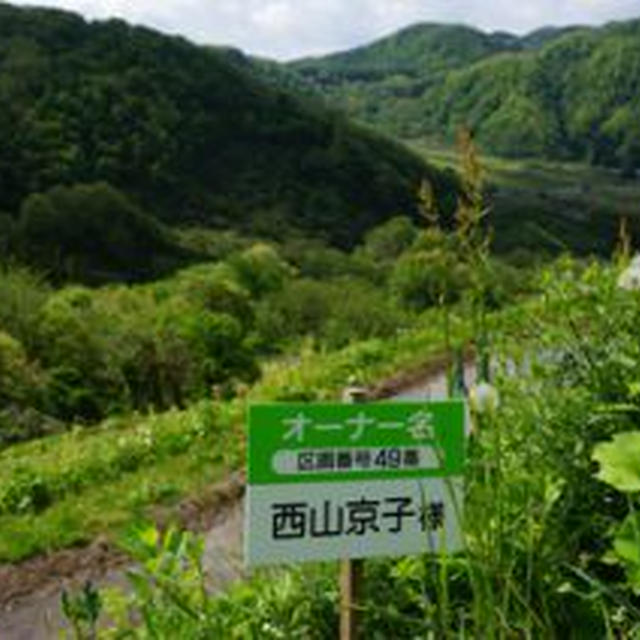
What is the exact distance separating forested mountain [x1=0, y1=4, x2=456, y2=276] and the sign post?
7816cm

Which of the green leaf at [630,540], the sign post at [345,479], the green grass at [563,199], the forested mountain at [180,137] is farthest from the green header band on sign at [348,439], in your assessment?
the forested mountain at [180,137]

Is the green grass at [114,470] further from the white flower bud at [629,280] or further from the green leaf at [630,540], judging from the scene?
the green leaf at [630,540]

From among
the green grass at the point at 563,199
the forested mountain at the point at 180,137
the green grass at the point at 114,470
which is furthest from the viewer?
the green grass at the point at 563,199

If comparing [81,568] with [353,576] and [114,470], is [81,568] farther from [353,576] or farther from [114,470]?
[353,576]

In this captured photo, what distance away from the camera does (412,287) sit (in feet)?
112

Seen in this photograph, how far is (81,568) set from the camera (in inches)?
304

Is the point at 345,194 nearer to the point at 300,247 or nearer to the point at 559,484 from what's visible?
the point at 300,247

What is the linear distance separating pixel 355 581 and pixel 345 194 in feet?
324

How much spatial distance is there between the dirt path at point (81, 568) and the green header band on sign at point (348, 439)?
2.34 m

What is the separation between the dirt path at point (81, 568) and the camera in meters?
6.89

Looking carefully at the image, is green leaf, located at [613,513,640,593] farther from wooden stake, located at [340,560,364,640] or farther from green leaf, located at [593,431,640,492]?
wooden stake, located at [340,560,364,640]

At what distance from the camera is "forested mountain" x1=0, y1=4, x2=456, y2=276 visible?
3506 inches

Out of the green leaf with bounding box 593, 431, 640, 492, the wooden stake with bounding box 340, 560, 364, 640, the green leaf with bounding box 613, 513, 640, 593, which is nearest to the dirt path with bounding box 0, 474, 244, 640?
the wooden stake with bounding box 340, 560, 364, 640

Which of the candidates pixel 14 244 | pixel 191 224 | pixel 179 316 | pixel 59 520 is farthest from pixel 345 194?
pixel 59 520
